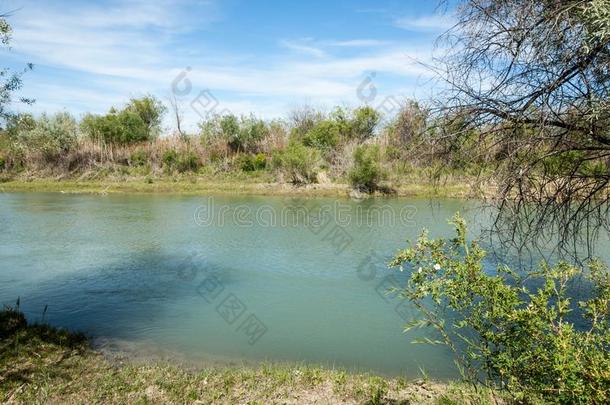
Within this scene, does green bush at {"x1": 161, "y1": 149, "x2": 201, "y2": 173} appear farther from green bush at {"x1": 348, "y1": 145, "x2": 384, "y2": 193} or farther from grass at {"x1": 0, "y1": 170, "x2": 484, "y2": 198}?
green bush at {"x1": 348, "y1": 145, "x2": 384, "y2": 193}

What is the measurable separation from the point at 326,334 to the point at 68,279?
7.43 meters

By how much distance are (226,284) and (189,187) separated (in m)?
26.4

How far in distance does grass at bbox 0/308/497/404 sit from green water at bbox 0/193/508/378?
1.09m

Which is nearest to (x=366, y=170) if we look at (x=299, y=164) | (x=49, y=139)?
(x=299, y=164)

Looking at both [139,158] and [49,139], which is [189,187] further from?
[49,139]

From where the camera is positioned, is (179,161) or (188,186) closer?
(188,186)

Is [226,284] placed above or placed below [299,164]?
below

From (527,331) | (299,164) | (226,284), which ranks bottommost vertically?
(226,284)

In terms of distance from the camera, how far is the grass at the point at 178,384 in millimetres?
5562

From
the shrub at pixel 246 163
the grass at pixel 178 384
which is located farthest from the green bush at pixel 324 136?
the grass at pixel 178 384

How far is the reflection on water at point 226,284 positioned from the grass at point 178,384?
1107mm

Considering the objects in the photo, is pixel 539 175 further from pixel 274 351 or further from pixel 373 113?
pixel 373 113

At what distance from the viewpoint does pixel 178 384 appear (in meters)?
6.01

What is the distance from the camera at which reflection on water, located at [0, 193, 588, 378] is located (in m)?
8.18
